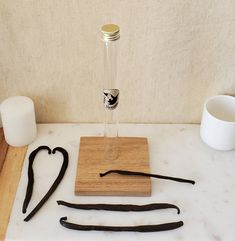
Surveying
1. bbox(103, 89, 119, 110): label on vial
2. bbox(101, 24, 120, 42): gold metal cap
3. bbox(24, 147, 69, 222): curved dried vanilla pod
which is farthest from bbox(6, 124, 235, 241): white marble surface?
bbox(101, 24, 120, 42): gold metal cap

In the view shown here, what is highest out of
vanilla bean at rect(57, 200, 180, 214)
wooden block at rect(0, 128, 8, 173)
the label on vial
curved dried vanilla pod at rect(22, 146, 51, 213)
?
the label on vial

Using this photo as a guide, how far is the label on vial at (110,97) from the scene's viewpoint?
613 mm

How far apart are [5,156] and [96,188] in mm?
189

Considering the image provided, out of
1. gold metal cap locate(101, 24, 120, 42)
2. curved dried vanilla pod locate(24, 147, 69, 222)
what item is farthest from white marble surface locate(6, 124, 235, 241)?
gold metal cap locate(101, 24, 120, 42)

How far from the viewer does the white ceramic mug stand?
670mm

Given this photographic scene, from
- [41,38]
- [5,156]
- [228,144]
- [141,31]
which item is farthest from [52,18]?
[228,144]

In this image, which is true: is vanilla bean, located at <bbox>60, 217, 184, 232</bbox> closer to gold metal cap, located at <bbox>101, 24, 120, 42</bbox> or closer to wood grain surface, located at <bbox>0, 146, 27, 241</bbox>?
wood grain surface, located at <bbox>0, 146, 27, 241</bbox>

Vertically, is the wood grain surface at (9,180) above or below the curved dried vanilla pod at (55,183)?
below

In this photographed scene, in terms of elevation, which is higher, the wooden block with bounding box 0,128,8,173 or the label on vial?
the label on vial

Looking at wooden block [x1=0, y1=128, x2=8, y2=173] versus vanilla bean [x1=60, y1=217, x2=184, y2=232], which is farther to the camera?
wooden block [x1=0, y1=128, x2=8, y2=173]

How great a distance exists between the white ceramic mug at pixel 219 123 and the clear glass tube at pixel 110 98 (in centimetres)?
16

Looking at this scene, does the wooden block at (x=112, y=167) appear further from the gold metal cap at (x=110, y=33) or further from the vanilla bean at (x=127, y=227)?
the gold metal cap at (x=110, y=33)

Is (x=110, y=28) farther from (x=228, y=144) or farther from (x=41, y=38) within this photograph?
(x=228, y=144)

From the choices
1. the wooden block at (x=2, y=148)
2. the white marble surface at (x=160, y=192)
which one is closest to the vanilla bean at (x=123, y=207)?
the white marble surface at (x=160, y=192)
